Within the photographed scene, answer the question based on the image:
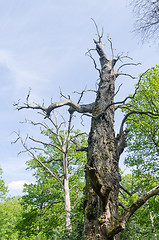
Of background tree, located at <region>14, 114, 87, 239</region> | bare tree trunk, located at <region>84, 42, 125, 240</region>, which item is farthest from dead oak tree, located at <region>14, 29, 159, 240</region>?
background tree, located at <region>14, 114, 87, 239</region>

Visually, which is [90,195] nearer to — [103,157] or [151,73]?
[103,157]

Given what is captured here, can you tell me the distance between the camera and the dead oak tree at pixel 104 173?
10.8ft

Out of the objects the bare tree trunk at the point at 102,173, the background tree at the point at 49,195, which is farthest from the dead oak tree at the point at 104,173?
the background tree at the point at 49,195

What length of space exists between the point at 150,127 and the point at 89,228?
31.7 ft

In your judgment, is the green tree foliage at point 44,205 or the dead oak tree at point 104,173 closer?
the dead oak tree at point 104,173

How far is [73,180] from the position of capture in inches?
697

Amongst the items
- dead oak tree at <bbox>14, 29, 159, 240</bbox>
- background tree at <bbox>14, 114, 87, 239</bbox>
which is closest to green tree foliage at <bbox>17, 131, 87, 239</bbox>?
background tree at <bbox>14, 114, 87, 239</bbox>

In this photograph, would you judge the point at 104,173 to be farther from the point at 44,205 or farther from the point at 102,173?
the point at 44,205

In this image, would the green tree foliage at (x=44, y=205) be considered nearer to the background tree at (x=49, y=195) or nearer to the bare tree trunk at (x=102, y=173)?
the background tree at (x=49, y=195)

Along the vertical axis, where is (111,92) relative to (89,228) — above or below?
above

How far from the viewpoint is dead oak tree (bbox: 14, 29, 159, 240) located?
130 inches

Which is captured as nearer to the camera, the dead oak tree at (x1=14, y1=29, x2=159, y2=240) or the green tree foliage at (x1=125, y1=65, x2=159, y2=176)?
the dead oak tree at (x1=14, y1=29, x2=159, y2=240)

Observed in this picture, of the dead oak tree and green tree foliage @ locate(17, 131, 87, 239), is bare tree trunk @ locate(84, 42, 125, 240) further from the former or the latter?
green tree foliage @ locate(17, 131, 87, 239)

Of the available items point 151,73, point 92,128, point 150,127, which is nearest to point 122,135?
point 92,128
